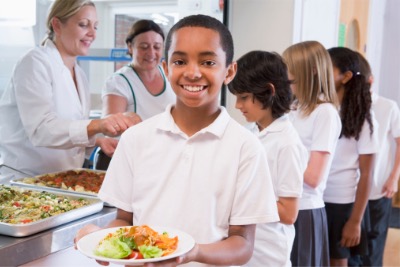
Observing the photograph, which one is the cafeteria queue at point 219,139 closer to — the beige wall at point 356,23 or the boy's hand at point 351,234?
the boy's hand at point 351,234

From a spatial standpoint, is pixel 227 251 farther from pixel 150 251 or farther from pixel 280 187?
pixel 280 187

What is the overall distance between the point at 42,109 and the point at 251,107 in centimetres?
78

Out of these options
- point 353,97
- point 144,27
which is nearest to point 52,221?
point 144,27

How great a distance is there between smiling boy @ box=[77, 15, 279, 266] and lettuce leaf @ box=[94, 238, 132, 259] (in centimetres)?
15

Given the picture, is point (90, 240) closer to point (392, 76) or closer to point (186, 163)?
point (186, 163)

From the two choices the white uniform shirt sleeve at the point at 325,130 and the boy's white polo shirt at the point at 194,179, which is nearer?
the boy's white polo shirt at the point at 194,179

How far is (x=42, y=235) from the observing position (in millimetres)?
1264

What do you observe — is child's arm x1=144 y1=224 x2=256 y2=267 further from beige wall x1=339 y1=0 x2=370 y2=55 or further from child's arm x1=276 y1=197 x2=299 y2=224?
beige wall x1=339 y1=0 x2=370 y2=55

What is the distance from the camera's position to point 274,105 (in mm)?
1578

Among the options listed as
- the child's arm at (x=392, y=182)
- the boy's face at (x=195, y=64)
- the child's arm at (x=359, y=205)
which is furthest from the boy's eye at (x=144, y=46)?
the child's arm at (x=392, y=182)

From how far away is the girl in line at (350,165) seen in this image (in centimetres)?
226

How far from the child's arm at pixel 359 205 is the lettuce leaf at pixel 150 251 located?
1.58 metres

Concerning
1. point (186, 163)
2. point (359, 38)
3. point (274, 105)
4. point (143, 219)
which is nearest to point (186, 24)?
point (186, 163)

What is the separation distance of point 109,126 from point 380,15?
433 centimetres
